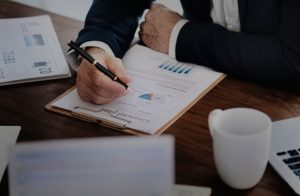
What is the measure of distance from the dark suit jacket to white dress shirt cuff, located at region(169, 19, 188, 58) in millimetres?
14

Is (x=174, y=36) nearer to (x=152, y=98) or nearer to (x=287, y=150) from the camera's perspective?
(x=152, y=98)

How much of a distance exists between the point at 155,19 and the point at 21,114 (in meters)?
0.47

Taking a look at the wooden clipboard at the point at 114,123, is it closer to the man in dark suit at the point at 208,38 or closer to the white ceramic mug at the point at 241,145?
the man in dark suit at the point at 208,38

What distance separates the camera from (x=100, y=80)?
1.09 meters

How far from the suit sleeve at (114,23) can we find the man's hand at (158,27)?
0.05 m

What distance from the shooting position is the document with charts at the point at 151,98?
1016 mm

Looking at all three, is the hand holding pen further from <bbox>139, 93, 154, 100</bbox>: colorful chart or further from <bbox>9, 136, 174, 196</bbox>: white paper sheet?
<bbox>9, 136, 174, 196</bbox>: white paper sheet

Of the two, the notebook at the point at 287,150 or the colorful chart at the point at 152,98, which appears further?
the colorful chart at the point at 152,98

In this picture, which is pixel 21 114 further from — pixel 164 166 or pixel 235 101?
pixel 164 166

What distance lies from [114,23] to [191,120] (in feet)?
1.51

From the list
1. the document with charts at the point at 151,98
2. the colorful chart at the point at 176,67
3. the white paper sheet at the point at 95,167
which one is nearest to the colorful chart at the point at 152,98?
the document with charts at the point at 151,98

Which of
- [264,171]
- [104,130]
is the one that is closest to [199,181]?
[264,171]

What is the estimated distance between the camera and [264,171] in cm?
85

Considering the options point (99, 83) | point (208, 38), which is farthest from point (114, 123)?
point (208, 38)
